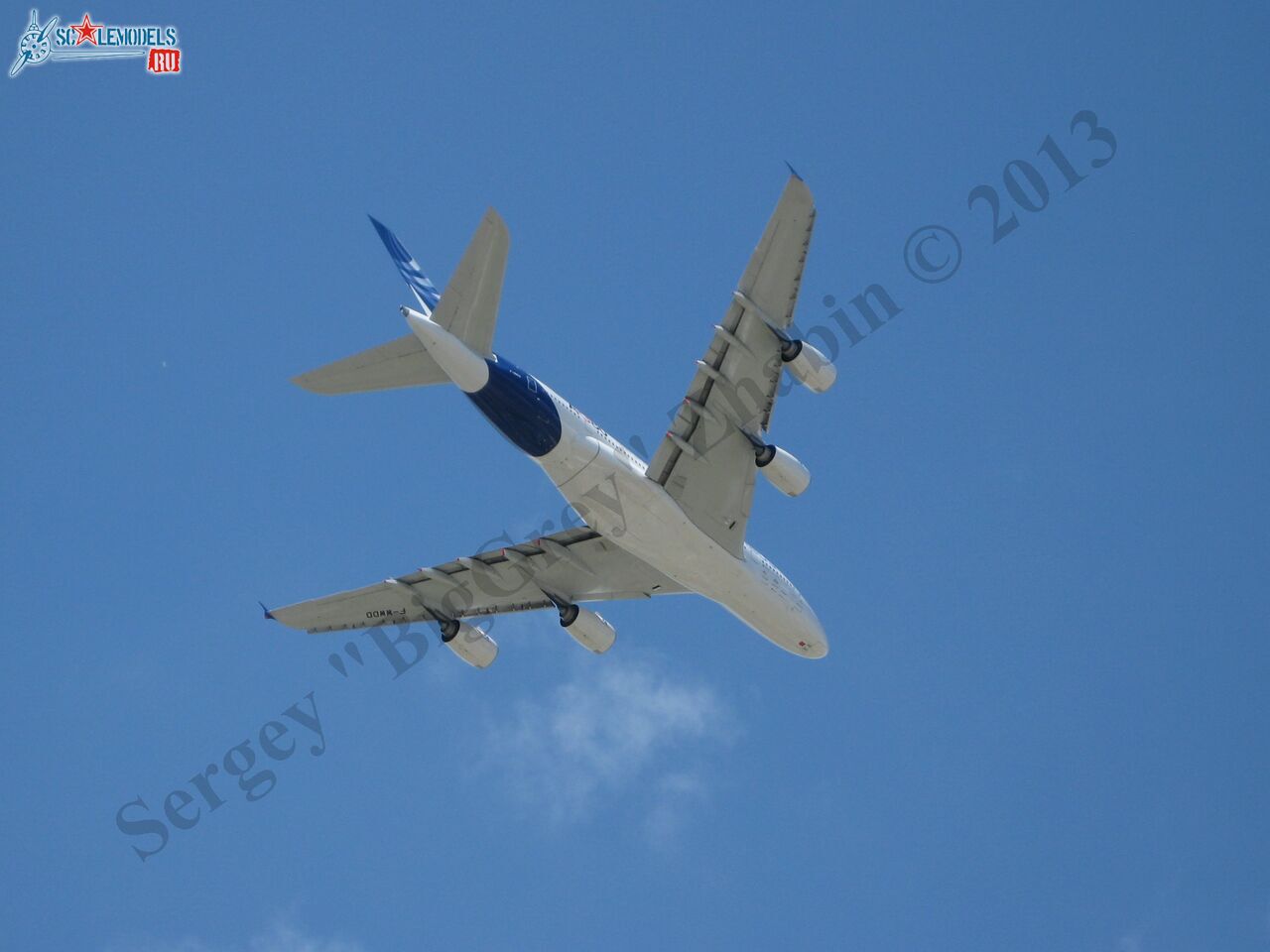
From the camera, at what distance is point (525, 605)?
39.2 metres

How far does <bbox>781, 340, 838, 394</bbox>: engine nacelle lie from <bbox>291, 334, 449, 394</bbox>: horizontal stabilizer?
287 inches

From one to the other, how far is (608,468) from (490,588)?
26.4 ft

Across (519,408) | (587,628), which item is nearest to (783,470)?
(519,408)

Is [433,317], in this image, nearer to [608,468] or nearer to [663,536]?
[608,468]

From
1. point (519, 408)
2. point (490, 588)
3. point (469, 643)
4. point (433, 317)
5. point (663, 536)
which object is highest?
point (433, 317)

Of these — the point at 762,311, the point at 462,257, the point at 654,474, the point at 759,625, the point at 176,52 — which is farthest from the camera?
the point at 176,52

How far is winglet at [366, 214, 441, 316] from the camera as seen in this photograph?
3200 cm

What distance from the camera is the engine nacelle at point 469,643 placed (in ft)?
127

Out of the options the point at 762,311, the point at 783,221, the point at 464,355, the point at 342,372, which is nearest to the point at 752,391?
the point at 762,311

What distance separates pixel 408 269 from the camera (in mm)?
32375

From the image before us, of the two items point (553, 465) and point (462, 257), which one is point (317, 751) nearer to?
point (553, 465)

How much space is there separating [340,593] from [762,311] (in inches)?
559

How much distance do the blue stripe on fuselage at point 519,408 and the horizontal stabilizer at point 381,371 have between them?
4.07 feet

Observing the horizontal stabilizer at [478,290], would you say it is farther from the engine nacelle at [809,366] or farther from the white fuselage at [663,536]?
the engine nacelle at [809,366]
